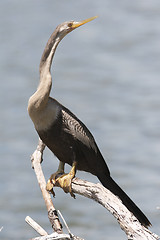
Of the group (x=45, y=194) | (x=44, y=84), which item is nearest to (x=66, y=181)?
(x=45, y=194)

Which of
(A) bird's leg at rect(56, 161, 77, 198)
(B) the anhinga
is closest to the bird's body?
(B) the anhinga

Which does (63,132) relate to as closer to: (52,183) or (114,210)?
(52,183)

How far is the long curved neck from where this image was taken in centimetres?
532

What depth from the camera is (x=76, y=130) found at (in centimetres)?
556

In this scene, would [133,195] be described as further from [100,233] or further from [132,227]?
[132,227]

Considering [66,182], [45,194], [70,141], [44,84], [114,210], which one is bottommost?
[114,210]

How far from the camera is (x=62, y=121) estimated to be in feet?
18.1

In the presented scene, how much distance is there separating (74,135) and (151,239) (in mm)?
1430

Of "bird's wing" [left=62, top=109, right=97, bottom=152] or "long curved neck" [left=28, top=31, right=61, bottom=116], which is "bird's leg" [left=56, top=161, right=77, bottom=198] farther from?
"long curved neck" [left=28, top=31, right=61, bottom=116]

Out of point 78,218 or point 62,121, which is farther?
point 78,218

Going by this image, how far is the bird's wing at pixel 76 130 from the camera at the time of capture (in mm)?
5535

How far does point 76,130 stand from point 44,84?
1.60ft

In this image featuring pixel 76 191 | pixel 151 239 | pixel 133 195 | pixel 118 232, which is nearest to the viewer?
pixel 151 239

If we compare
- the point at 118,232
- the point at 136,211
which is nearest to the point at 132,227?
the point at 136,211
